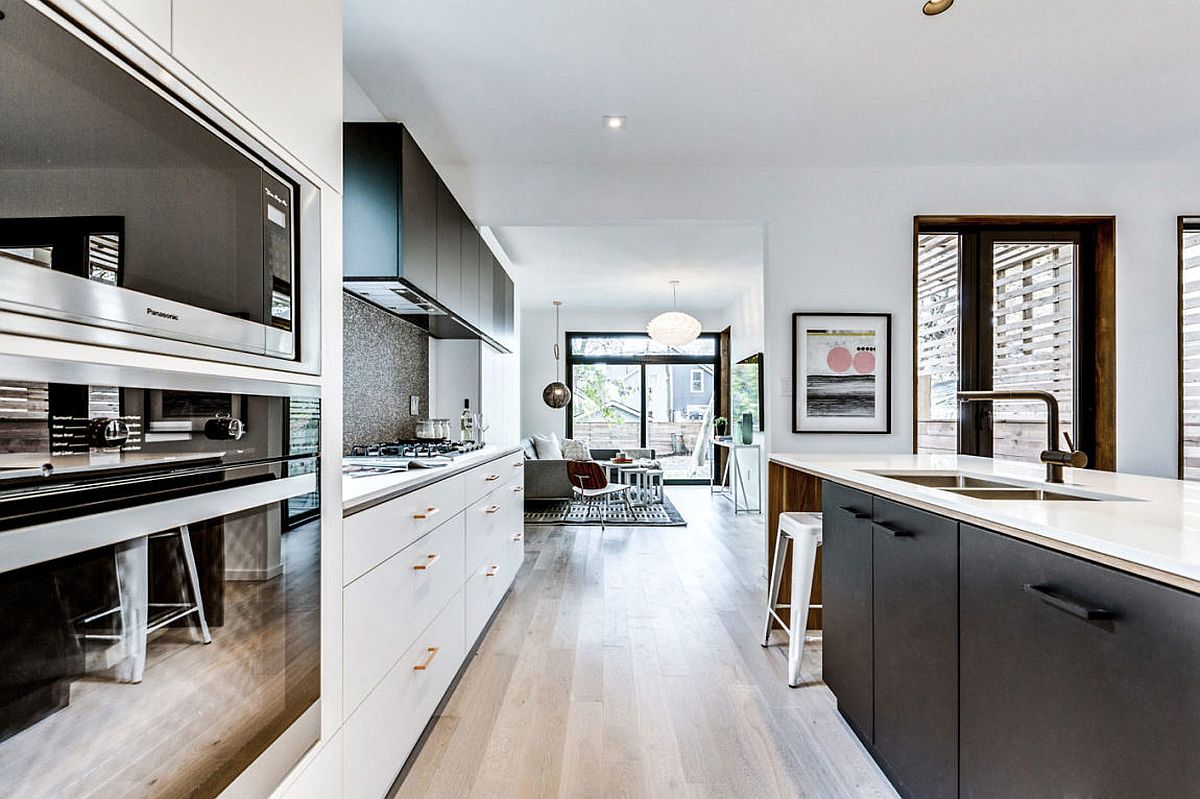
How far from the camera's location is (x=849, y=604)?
2055 millimetres

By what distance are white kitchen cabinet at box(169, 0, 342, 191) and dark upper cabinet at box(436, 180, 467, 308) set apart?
1.47m

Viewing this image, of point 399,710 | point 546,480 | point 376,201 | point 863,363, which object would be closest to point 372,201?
point 376,201

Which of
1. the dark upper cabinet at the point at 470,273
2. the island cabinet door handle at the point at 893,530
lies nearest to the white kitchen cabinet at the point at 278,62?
the island cabinet door handle at the point at 893,530

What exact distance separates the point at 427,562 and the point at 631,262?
4.52m

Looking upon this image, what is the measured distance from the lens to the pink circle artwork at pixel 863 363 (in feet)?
11.4

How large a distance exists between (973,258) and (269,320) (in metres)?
3.78

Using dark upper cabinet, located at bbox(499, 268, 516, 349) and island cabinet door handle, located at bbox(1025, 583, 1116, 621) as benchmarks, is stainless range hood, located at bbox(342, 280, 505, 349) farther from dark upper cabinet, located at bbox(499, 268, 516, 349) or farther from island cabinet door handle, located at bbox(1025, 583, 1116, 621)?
island cabinet door handle, located at bbox(1025, 583, 1116, 621)

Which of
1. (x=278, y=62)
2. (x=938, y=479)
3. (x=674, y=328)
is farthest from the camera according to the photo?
(x=674, y=328)

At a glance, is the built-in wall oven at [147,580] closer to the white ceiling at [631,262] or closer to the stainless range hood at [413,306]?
the stainless range hood at [413,306]

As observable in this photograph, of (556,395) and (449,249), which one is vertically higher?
(449,249)

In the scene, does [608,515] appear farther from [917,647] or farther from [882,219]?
[917,647]

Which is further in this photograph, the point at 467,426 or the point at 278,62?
the point at 467,426

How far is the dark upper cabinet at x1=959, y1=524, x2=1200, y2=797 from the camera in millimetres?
846

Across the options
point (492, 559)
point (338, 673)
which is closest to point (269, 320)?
point (338, 673)
